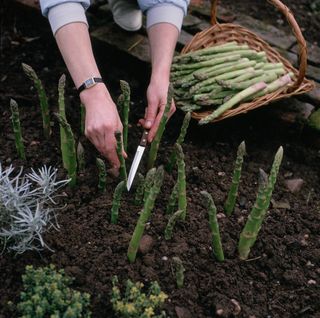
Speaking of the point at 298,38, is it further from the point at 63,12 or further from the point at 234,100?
the point at 63,12

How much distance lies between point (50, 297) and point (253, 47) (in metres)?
2.11

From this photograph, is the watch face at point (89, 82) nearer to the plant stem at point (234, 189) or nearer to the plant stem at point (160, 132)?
the plant stem at point (160, 132)

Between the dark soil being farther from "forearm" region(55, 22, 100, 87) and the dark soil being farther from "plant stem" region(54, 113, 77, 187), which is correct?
"forearm" region(55, 22, 100, 87)

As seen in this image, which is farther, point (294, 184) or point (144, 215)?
point (294, 184)

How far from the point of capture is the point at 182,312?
2117mm

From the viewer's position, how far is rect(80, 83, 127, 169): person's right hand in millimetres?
2273

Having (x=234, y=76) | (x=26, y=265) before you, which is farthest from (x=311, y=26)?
(x=26, y=265)

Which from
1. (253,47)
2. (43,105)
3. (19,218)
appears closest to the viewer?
(19,218)

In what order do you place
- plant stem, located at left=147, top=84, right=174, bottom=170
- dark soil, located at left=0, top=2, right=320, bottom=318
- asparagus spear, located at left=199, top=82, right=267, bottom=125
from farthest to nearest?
asparagus spear, located at left=199, top=82, right=267, bottom=125
plant stem, located at left=147, top=84, right=174, bottom=170
dark soil, located at left=0, top=2, right=320, bottom=318

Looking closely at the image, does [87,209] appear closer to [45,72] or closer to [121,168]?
[121,168]

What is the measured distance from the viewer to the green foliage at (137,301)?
6.39 feet

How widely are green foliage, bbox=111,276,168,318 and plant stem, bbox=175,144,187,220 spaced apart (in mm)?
411

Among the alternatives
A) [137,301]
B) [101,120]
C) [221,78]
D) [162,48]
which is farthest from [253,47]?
[137,301]

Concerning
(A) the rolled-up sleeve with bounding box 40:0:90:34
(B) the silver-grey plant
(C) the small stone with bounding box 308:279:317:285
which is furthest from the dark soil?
(A) the rolled-up sleeve with bounding box 40:0:90:34
